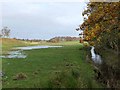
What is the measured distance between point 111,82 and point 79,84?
1851mm

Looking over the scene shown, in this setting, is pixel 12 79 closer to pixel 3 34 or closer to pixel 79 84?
pixel 79 84

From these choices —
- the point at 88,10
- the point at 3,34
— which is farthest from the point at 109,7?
the point at 3,34

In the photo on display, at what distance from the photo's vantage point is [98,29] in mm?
9008

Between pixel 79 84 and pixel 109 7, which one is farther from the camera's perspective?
pixel 109 7

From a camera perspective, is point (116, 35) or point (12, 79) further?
point (12, 79)

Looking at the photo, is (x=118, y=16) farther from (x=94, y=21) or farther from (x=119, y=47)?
(x=119, y=47)

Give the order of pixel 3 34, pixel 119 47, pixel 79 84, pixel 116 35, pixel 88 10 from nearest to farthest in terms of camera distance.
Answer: pixel 79 84 < pixel 88 10 < pixel 116 35 < pixel 119 47 < pixel 3 34

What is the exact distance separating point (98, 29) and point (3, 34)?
8645 cm

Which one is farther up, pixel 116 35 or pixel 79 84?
pixel 116 35

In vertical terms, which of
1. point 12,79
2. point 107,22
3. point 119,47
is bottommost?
point 12,79

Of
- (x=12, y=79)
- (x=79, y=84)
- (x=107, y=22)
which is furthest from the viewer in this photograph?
(x=12, y=79)

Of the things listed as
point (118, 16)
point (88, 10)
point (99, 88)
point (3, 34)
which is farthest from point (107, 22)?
point (3, 34)

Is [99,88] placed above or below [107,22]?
below

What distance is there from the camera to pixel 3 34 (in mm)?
93875
